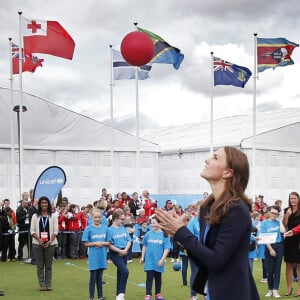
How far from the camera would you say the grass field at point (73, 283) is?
13.2 m

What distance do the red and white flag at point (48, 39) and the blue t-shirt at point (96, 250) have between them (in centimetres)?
1239

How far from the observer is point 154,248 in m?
11.8

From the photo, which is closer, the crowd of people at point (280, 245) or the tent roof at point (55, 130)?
the crowd of people at point (280, 245)

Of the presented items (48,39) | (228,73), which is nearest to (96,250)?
(48,39)

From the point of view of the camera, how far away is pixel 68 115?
103ft

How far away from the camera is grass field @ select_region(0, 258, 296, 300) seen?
520 inches

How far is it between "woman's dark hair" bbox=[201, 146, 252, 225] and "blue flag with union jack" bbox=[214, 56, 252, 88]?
24.3 meters

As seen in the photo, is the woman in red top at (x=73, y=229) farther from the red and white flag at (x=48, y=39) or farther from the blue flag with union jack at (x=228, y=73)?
the blue flag with union jack at (x=228, y=73)

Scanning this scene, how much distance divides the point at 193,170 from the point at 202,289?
29467 mm

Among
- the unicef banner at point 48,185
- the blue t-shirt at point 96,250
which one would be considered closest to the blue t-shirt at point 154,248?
the blue t-shirt at point 96,250

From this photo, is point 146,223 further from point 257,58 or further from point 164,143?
point 164,143

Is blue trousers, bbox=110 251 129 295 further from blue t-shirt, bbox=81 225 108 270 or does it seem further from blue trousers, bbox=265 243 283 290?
blue trousers, bbox=265 243 283 290

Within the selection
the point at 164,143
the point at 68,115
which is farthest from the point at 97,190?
the point at 164,143

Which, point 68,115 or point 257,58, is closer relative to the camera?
point 257,58
